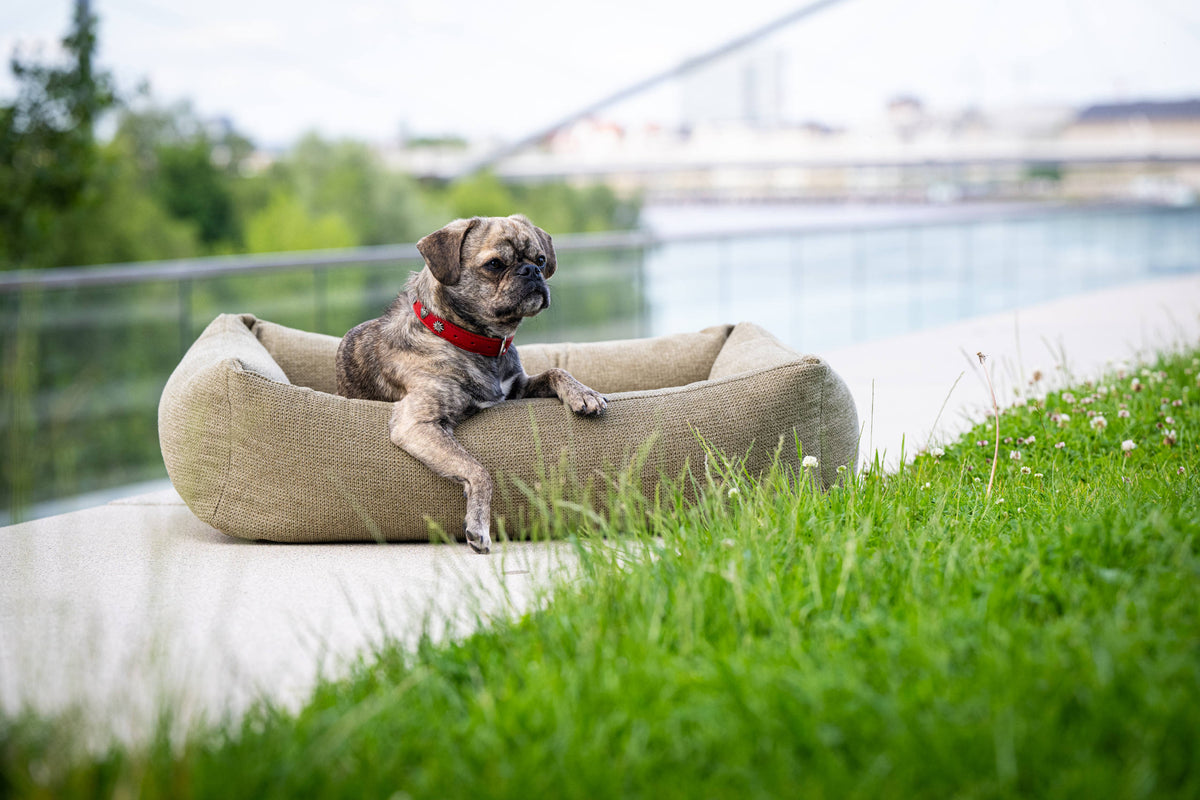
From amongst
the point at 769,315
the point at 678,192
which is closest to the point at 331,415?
the point at 769,315

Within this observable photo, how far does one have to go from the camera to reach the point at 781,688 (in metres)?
1.71

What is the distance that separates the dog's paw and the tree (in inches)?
319

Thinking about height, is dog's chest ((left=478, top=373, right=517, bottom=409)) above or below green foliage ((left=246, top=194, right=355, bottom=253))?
below

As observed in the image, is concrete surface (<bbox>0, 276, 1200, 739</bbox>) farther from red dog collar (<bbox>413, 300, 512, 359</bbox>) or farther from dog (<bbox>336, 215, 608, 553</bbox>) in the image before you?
red dog collar (<bbox>413, 300, 512, 359</bbox>)

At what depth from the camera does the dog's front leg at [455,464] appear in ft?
9.75

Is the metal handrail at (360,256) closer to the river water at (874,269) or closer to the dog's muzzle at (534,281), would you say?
the river water at (874,269)

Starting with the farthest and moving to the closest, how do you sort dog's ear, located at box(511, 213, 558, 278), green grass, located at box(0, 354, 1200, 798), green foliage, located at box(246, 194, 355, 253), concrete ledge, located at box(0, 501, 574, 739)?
green foliage, located at box(246, 194, 355, 253) < dog's ear, located at box(511, 213, 558, 278) < concrete ledge, located at box(0, 501, 574, 739) < green grass, located at box(0, 354, 1200, 798)

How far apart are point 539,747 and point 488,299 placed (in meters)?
1.89

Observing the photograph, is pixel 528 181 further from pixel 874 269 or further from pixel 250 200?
pixel 874 269

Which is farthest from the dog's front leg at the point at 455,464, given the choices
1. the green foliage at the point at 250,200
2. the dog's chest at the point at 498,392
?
the green foliage at the point at 250,200

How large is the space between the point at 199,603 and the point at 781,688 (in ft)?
5.10

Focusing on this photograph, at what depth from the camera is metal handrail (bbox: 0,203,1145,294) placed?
19.7ft

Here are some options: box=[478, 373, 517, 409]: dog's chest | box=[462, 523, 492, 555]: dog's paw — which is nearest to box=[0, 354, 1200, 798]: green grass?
box=[462, 523, 492, 555]: dog's paw

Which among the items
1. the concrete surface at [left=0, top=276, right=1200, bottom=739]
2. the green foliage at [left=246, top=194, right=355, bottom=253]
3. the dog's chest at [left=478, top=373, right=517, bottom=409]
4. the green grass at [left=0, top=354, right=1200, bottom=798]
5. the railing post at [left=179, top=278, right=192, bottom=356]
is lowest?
the concrete surface at [left=0, top=276, right=1200, bottom=739]
